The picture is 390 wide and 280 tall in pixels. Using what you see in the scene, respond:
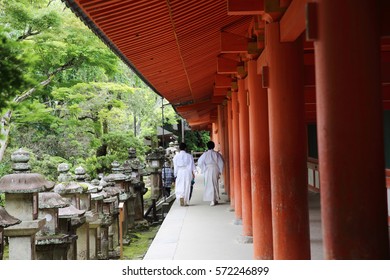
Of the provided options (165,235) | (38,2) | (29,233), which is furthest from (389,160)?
(38,2)

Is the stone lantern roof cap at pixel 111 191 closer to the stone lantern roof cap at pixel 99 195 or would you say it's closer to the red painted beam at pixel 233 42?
the stone lantern roof cap at pixel 99 195

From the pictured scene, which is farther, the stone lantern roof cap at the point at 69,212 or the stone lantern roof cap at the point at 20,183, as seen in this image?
the stone lantern roof cap at the point at 69,212

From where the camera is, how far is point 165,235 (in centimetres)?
847

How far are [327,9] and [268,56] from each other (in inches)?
71.5

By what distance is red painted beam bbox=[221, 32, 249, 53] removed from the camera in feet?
21.3

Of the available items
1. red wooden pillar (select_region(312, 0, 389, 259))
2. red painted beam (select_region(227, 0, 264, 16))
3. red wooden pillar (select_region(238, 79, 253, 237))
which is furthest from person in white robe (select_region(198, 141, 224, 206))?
red wooden pillar (select_region(312, 0, 389, 259))

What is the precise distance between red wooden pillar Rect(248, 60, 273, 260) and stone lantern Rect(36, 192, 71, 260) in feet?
10.9

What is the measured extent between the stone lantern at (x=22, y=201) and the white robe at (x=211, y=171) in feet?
16.5

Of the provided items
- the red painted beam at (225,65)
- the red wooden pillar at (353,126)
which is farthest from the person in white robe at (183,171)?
the red wooden pillar at (353,126)

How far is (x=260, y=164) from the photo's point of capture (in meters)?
6.09

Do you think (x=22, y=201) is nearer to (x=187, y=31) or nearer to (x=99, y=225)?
(x=187, y=31)

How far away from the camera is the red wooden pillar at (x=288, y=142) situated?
440 cm

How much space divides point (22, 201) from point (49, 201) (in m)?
0.80

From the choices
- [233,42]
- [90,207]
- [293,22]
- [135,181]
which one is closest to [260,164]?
[233,42]
